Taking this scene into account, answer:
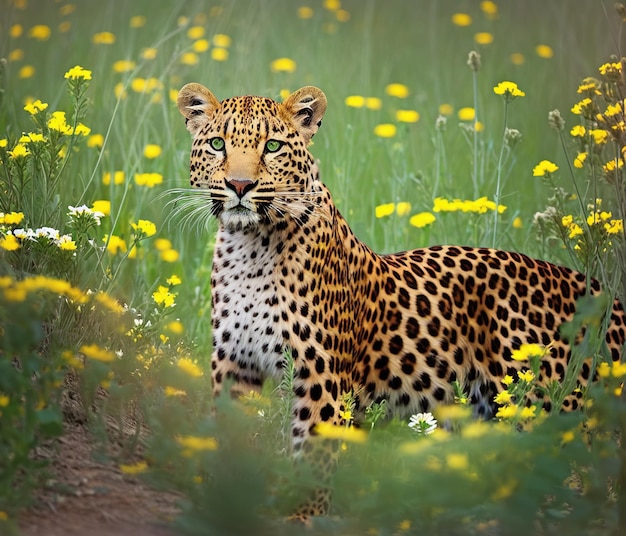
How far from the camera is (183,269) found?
8.01 m

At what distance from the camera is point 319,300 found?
5699 millimetres

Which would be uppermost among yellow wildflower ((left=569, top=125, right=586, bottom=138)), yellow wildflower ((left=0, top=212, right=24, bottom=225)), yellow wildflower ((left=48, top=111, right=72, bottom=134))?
yellow wildflower ((left=569, top=125, right=586, bottom=138))

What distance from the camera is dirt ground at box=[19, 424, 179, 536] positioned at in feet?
14.7

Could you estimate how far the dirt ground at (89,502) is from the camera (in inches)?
177

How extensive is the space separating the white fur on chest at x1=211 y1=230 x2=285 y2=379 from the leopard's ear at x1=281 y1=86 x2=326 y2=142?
642 millimetres

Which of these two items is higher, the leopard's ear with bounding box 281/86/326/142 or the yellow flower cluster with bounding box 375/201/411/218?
the leopard's ear with bounding box 281/86/326/142

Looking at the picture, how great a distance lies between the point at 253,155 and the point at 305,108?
0.51m

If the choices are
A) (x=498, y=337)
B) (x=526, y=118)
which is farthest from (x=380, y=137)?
(x=498, y=337)

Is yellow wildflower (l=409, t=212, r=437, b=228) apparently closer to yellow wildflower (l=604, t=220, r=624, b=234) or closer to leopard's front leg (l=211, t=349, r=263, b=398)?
yellow wildflower (l=604, t=220, r=624, b=234)

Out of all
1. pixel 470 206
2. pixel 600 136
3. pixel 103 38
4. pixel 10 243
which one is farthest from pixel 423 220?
pixel 103 38

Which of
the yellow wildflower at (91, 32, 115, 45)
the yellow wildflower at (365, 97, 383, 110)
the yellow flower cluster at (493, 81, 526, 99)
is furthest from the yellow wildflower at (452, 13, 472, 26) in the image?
the yellow flower cluster at (493, 81, 526, 99)

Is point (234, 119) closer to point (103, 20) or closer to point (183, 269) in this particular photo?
point (183, 269)

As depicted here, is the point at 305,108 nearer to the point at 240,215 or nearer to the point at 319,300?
the point at 240,215

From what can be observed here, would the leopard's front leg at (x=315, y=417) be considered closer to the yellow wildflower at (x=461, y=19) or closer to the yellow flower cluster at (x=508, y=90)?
the yellow flower cluster at (x=508, y=90)
